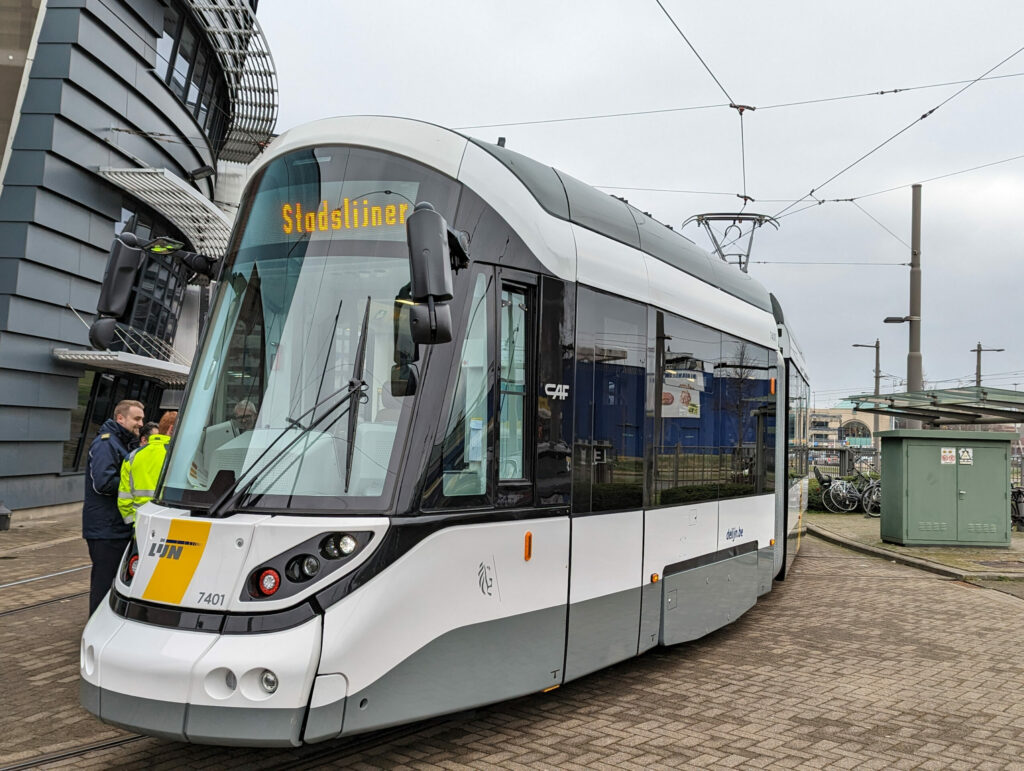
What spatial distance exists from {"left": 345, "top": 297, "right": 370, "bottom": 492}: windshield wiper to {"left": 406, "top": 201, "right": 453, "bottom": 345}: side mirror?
59cm

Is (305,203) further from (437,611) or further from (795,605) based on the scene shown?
(795,605)

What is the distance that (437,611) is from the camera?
4852 mm

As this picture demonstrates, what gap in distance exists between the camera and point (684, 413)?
24.1 ft

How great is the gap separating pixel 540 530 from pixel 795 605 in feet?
18.9

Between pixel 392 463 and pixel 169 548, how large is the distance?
109 cm

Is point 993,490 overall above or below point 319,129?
below

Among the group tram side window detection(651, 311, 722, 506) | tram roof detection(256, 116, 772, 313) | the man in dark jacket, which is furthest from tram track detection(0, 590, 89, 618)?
tram side window detection(651, 311, 722, 506)

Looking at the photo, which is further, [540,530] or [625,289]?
[625,289]

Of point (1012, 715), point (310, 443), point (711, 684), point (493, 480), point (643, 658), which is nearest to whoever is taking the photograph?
point (310, 443)

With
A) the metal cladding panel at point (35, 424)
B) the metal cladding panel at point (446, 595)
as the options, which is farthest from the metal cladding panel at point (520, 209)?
the metal cladding panel at point (35, 424)

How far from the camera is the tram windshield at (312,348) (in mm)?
4742

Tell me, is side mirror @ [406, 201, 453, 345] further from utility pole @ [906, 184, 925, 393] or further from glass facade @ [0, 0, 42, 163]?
utility pole @ [906, 184, 925, 393]

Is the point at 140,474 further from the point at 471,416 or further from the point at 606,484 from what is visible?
the point at 606,484

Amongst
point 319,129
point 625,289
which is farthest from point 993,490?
point 319,129
